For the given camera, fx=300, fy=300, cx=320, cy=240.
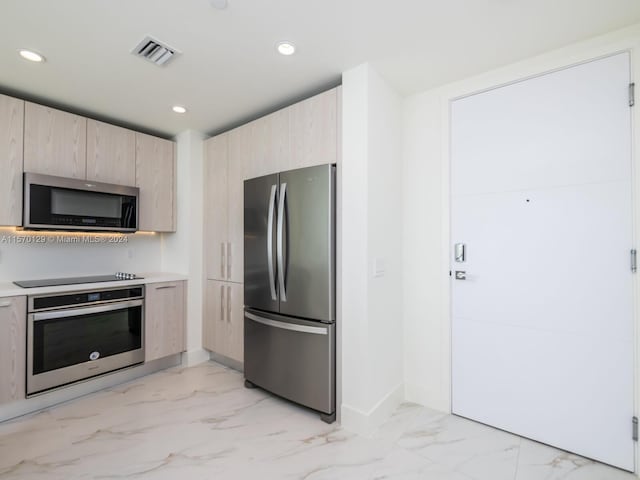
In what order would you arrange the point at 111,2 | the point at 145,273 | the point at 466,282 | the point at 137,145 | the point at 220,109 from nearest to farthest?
1. the point at 111,2
2. the point at 466,282
3. the point at 220,109
4. the point at 137,145
5. the point at 145,273

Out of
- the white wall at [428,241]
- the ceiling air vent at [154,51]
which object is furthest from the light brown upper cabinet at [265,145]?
the white wall at [428,241]

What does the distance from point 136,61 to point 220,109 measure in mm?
798

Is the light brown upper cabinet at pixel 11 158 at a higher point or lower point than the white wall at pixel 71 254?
higher

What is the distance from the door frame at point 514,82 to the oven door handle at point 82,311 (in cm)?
268

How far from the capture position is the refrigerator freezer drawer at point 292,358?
2.07 metres

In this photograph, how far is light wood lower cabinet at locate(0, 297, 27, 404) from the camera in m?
2.06

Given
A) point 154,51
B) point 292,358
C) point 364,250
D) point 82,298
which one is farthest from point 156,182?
point 364,250

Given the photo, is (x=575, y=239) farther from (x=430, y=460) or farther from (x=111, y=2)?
(x=111, y=2)

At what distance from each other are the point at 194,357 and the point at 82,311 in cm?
116

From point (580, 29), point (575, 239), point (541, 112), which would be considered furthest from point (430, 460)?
point (580, 29)

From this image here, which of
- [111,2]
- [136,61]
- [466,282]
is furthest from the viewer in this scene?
[466,282]

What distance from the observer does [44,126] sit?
2436 millimetres

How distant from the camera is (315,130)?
2.24 metres

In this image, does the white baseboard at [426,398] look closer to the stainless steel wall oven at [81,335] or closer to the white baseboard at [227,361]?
the white baseboard at [227,361]
